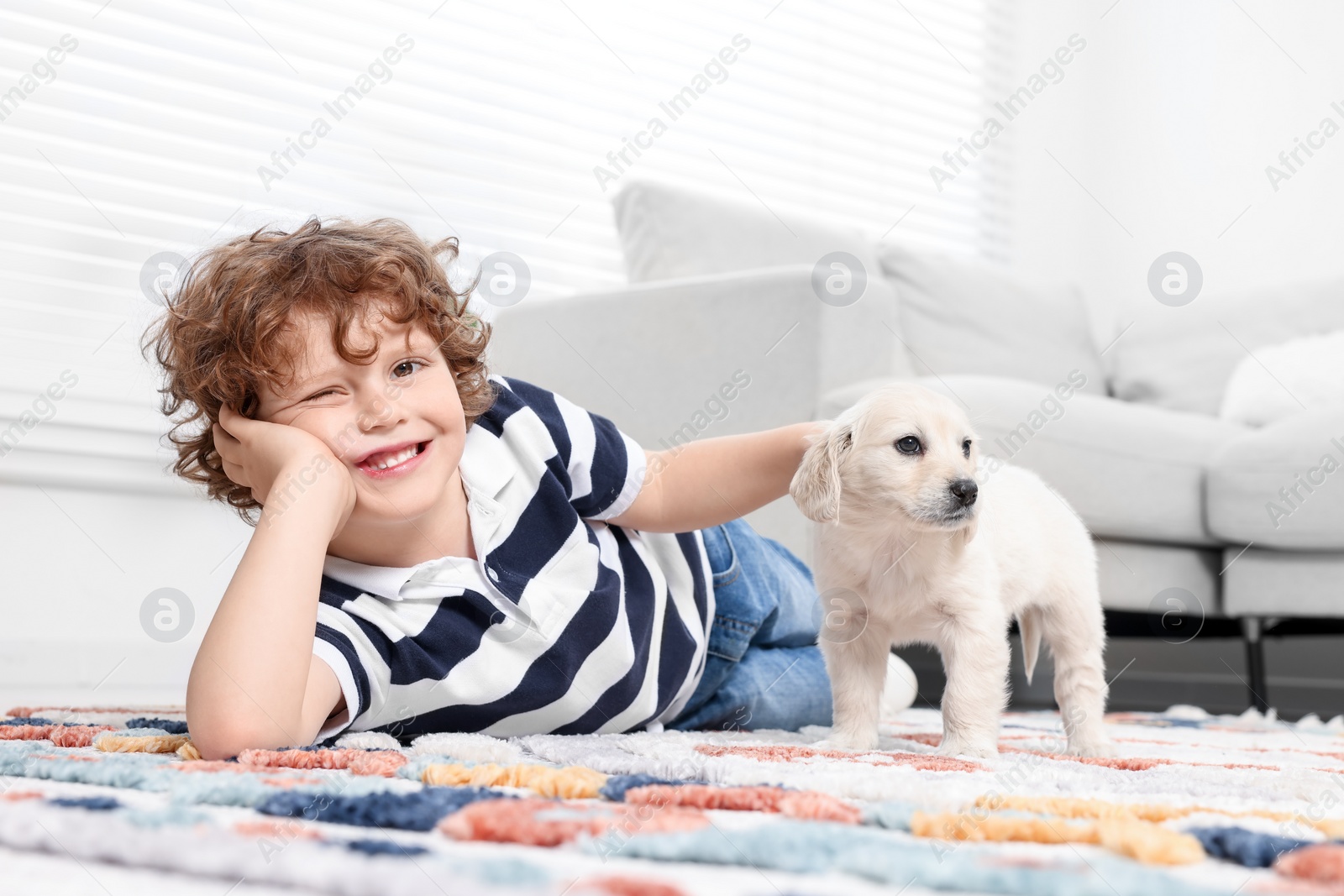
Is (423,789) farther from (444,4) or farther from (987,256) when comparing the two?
(987,256)

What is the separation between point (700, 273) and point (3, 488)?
1626mm

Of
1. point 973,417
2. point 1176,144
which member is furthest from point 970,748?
point 1176,144

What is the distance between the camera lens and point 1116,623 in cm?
251

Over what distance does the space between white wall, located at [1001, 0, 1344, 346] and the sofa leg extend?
170 centimetres

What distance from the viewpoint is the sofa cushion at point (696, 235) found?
8.94 feet

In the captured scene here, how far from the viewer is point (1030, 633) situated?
1488mm

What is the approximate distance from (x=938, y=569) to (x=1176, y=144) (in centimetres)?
409

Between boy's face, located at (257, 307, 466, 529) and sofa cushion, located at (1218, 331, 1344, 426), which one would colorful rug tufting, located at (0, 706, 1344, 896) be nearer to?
boy's face, located at (257, 307, 466, 529)

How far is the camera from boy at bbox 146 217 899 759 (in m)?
1.05

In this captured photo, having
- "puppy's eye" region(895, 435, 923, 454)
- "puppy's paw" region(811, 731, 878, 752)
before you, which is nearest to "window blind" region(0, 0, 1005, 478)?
"puppy's eye" region(895, 435, 923, 454)

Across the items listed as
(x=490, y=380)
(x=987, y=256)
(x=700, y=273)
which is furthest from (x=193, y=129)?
(x=987, y=256)

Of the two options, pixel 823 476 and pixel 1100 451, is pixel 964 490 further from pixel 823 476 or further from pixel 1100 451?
pixel 1100 451

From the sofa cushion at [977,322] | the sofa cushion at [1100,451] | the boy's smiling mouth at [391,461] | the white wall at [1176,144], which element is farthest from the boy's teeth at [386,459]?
the white wall at [1176,144]

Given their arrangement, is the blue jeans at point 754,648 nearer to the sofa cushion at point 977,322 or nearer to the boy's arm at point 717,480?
the boy's arm at point 717,480
